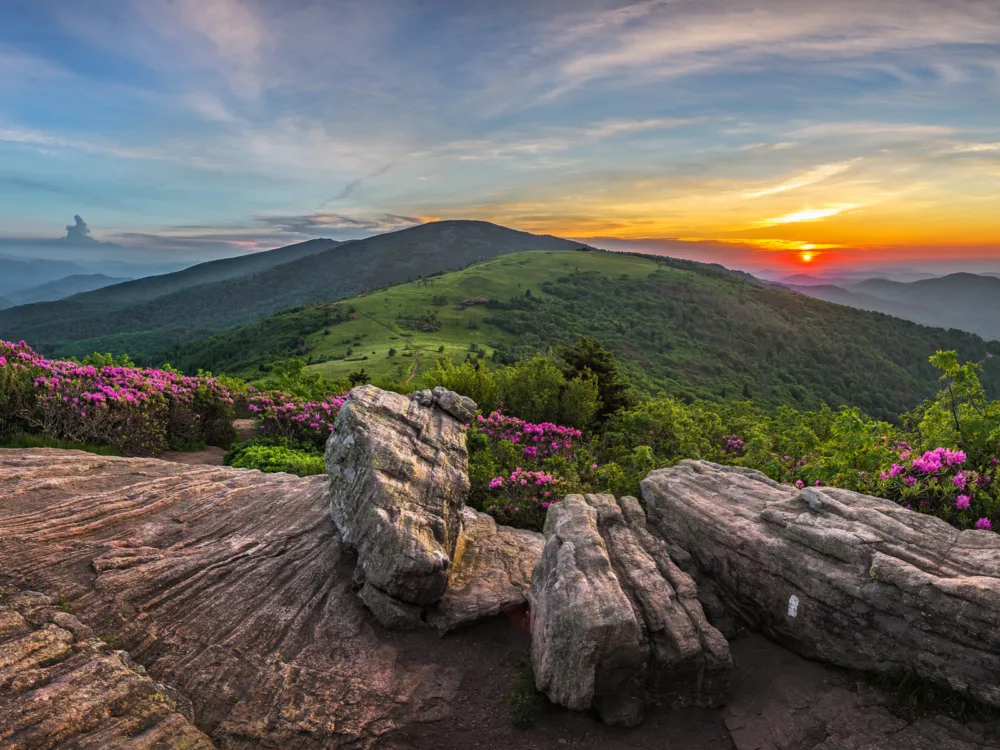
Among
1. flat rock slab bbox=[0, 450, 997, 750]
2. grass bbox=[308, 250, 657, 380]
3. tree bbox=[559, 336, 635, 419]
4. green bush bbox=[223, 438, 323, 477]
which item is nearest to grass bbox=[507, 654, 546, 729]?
flat rock slab bbox=[0, 450, 997, 750]

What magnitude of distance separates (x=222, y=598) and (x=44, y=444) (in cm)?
911

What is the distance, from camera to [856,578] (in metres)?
7.06

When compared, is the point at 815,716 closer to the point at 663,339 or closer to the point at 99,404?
→ the point at 99,404

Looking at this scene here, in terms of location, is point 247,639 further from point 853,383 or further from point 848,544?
point 853,383

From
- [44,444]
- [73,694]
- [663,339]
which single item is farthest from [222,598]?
[663,339]

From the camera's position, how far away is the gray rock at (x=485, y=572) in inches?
346

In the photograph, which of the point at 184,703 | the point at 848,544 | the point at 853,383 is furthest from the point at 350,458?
the point at 853,383

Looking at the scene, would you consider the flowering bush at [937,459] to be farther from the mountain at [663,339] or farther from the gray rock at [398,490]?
the mountain at [663,339]

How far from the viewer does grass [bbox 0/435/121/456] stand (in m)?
13.1

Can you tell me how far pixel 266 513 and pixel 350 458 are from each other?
223 cm

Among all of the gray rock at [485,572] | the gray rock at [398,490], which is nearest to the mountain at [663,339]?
the gray rock at [398,490]

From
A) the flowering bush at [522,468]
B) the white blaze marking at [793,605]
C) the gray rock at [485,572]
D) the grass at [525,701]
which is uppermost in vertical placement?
the white blaze marking at [793,605]

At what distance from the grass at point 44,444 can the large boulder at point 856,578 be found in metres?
14.7

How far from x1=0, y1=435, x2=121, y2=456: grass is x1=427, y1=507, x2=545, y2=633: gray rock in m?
10.1
